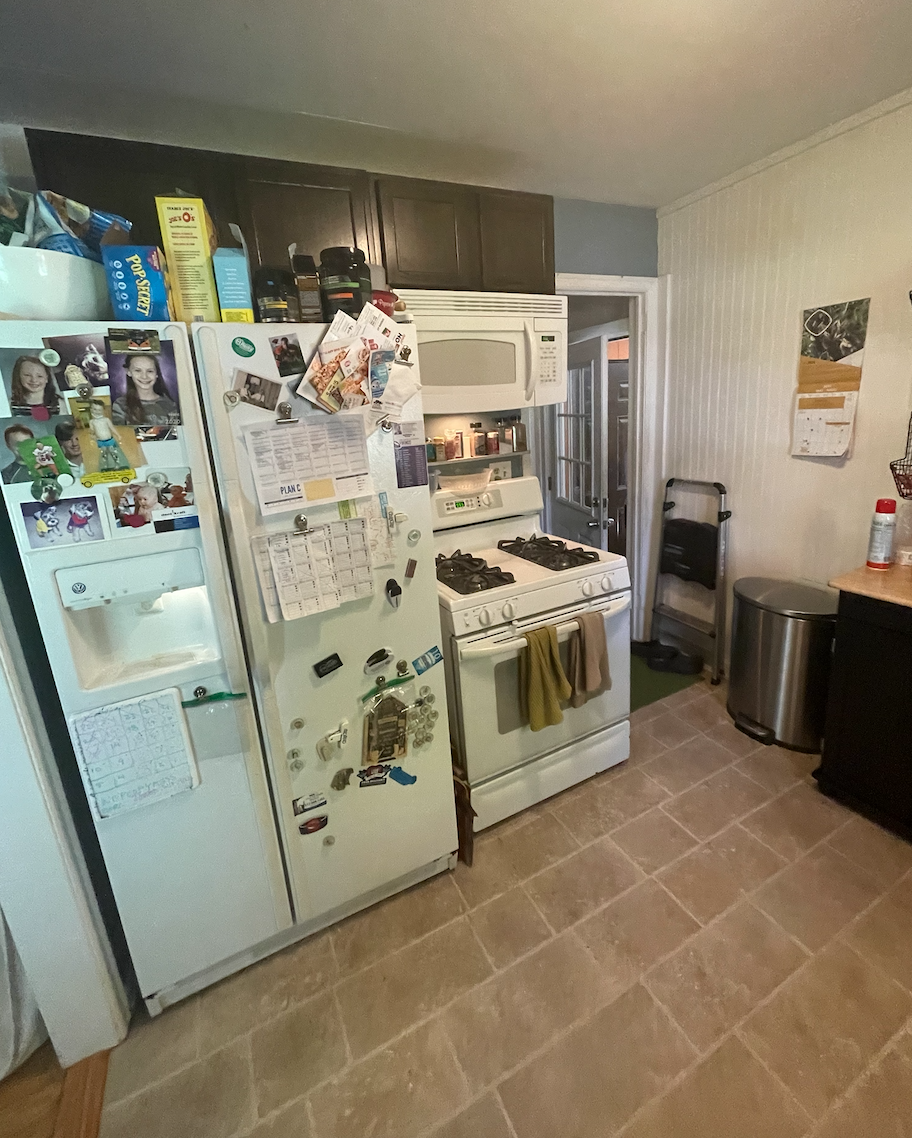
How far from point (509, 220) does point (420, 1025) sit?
107 inches

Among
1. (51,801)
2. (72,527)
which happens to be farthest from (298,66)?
(51,801)

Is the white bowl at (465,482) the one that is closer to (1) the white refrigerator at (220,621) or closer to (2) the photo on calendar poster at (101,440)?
(1) the white refrigerator at (220,621)

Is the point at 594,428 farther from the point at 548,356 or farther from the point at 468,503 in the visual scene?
the point at 468,503

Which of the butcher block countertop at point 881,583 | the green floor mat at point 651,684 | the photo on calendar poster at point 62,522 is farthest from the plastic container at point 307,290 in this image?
the green floor mat at point 651,684

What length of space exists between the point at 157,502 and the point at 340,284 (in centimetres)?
71

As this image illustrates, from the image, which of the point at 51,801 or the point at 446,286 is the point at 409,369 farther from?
the point at 51,801

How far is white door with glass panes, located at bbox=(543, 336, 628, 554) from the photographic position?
11.6 ft

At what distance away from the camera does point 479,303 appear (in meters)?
2.10

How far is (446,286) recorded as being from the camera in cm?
207

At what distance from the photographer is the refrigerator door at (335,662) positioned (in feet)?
4.40

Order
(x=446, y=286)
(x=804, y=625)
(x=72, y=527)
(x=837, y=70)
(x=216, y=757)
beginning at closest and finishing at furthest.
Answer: (x=72, y=527), (x=216, y=757), (x=837, y=70), (x=446, y=286), (x=804, y=625)

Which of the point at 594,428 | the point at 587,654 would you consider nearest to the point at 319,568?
the point at 587,654

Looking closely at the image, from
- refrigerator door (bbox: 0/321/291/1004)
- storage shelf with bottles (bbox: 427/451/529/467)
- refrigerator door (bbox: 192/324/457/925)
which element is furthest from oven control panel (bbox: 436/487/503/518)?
refrigerator door (bbox: 0/321/291/1004)

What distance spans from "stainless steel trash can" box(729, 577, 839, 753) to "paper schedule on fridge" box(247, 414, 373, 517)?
197 cm
